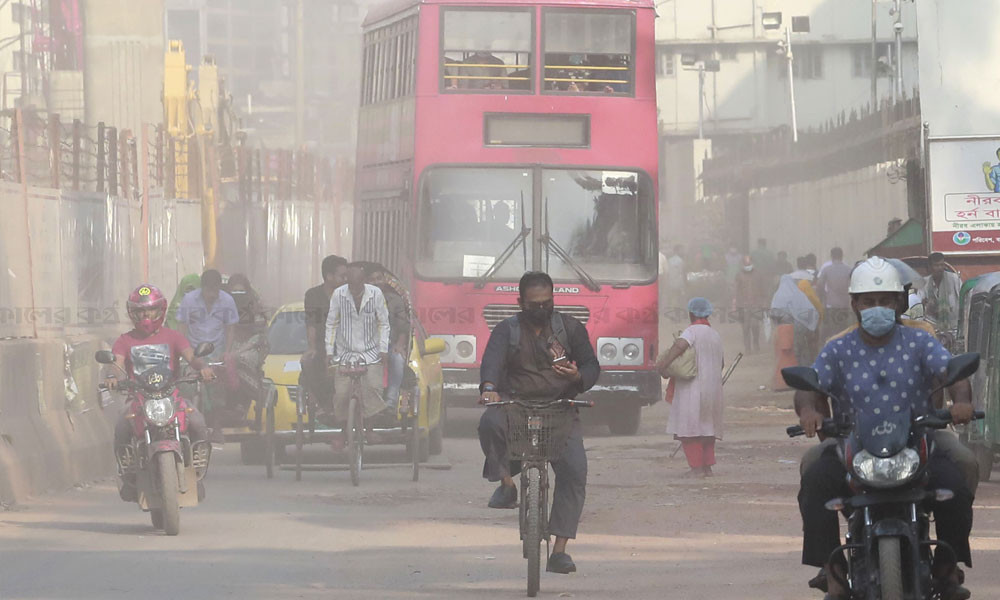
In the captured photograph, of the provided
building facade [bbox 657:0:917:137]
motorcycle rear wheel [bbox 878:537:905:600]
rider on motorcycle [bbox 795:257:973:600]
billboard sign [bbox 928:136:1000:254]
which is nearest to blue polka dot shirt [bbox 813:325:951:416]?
rider on motorcycle [bbox 795:257:973:600]

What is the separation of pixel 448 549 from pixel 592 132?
395 inches

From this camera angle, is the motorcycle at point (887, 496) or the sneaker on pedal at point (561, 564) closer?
the motorcycle at point (887, 496)

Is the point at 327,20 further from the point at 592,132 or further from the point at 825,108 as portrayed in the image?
the point at 592,132

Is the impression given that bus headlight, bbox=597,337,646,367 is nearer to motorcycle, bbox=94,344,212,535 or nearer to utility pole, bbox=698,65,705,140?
motorcycle, bbox=94,344,212,535

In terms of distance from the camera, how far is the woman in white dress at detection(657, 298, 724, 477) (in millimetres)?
16516

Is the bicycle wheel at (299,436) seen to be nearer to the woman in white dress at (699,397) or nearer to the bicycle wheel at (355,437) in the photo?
the bicycle wheel at (355,437)

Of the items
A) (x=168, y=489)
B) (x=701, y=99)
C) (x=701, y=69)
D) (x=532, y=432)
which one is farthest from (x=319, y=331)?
(x=701, y=69)

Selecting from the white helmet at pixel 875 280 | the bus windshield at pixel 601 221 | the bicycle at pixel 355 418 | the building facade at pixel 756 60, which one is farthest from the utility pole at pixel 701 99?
the white helmet at pixel 875 280

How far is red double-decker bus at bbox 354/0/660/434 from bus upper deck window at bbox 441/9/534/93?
1 centimetres

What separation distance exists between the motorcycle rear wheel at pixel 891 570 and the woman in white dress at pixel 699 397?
32.3 feet

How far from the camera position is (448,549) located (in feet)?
37.5

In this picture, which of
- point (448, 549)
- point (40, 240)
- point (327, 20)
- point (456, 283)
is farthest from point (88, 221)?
point (327, 20)

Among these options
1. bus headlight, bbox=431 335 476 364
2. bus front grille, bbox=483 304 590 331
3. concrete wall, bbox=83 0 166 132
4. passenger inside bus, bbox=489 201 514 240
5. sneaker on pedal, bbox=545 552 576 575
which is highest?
concrete wall, bbox=83 0 166 132

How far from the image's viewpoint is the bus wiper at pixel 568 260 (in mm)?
20672
